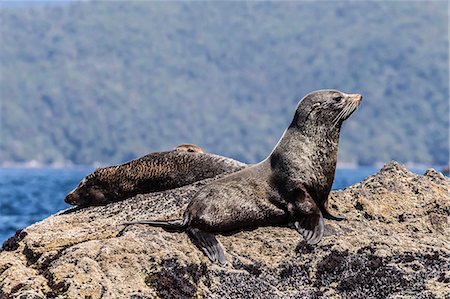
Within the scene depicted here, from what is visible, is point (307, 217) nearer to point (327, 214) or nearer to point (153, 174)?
point (327, 214)

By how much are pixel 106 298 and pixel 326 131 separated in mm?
3746

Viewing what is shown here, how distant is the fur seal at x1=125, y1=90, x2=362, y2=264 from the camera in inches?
400

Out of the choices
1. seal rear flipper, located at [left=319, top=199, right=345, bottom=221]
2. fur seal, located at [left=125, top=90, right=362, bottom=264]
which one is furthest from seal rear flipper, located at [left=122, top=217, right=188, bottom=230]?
Answer: seal rear flipper, located at [left=319, top=199, right=345, bottom=221]

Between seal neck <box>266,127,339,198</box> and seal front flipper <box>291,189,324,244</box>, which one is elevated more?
seal neck <box>266,127,339,198</box>

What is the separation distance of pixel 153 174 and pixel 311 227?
3948 millimetres

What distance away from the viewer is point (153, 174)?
44.7 ft

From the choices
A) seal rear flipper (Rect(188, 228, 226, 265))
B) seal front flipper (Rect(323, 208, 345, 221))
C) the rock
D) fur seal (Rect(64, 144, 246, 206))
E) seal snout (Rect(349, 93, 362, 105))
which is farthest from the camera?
fur seal (Rect(64, 144, 246, 206))

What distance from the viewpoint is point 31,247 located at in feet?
32.6

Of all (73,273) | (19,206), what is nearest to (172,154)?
(73,273)

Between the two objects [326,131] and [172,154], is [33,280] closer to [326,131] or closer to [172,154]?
[326,131]

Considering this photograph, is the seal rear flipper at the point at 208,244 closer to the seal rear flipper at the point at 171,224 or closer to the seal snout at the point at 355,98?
the seal rear flipper at the point at 171,224

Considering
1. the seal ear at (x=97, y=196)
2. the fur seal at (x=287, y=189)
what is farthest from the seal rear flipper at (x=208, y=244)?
the seal ear at (x=97, y=196)

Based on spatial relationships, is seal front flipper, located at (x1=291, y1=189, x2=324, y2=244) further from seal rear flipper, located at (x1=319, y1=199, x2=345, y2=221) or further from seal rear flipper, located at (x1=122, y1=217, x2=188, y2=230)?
seal rear flipper, located at (x1=122, y1=217, x2=188, y2=230)

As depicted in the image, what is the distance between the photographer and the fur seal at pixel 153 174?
43.8 ft
